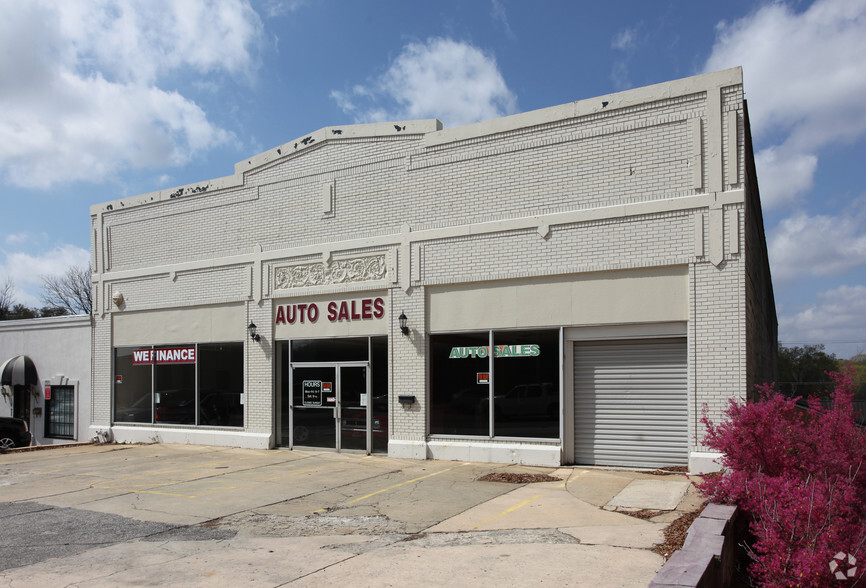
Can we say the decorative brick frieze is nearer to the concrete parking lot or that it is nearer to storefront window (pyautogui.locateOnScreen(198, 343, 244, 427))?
storefront window (pyautogui.locateOnScreen(198, 343, 244, 427))

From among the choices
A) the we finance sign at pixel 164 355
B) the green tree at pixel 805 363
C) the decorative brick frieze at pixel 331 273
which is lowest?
the green tree at pixel 805 363

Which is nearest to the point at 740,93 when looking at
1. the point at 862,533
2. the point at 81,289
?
the point at 862,533

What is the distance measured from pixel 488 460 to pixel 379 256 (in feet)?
17.2

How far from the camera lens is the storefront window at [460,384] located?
14.4m

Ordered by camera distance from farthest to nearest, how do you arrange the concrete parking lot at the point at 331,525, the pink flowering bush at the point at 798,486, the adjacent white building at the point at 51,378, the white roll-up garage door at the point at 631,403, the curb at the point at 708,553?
the adjacent white building at the point at 51,378
the white roll-up garage door at the point at 631,403
the concrete parking lot at the point at 331,525
the pink flowering bush at the point at 798,486
the curb at the point at 708,553

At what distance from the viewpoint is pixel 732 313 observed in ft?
39.6

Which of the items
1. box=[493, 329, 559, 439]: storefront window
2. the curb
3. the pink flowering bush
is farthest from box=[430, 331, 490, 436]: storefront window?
the curb

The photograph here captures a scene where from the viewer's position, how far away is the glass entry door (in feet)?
52.9

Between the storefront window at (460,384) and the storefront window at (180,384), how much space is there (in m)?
6.09

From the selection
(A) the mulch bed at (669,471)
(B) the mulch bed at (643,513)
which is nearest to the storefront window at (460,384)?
(A) the mulch bed at (669,471)

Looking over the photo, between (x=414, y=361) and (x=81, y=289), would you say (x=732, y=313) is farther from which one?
(x=81, y=289)

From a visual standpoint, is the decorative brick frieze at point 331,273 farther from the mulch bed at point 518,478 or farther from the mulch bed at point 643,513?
the mulch bed at point 643,513

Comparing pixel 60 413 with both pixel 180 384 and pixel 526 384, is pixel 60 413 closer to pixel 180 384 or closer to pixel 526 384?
pixel 180 384

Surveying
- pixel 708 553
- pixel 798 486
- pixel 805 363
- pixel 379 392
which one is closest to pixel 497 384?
pixel 379 392
